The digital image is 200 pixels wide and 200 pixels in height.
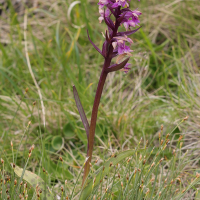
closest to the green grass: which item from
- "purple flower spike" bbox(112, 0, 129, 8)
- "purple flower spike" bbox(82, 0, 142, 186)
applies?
"purple flower spike" bbox(82, 0, 142, 186)

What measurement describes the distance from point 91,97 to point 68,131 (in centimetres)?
39

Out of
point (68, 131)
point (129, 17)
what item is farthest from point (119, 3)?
point (68, 131)

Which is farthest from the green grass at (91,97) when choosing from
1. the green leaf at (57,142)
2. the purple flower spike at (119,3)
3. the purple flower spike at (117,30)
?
the purple flower spike at (119,3)

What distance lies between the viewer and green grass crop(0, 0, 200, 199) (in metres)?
2.16

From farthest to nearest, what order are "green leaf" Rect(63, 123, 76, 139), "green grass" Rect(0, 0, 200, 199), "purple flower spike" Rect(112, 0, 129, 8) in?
"green leaf" Rect(63, 123, 76, 139) → "green grass" Rect(0, 0, 200, 199) → "purple flower spike" Rect(112, 0, 129, 8)

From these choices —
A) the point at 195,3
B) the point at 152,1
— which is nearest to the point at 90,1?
the point at 152,1

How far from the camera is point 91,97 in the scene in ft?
8.14

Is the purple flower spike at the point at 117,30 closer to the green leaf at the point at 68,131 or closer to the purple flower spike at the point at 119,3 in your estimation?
the purple flower spike at the point at 119,3

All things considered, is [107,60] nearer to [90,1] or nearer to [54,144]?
[54,144]

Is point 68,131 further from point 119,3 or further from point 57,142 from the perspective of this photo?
point 119,3

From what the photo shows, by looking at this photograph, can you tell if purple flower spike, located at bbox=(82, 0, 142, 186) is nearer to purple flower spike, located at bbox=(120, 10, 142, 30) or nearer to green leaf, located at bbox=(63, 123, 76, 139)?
purple flower spike, located at bbox=(120, 10, 142, 30)

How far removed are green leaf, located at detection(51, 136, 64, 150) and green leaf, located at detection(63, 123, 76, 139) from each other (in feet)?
0.22

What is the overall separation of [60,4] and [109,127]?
99.2 inches

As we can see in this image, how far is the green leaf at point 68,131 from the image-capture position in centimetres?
240
